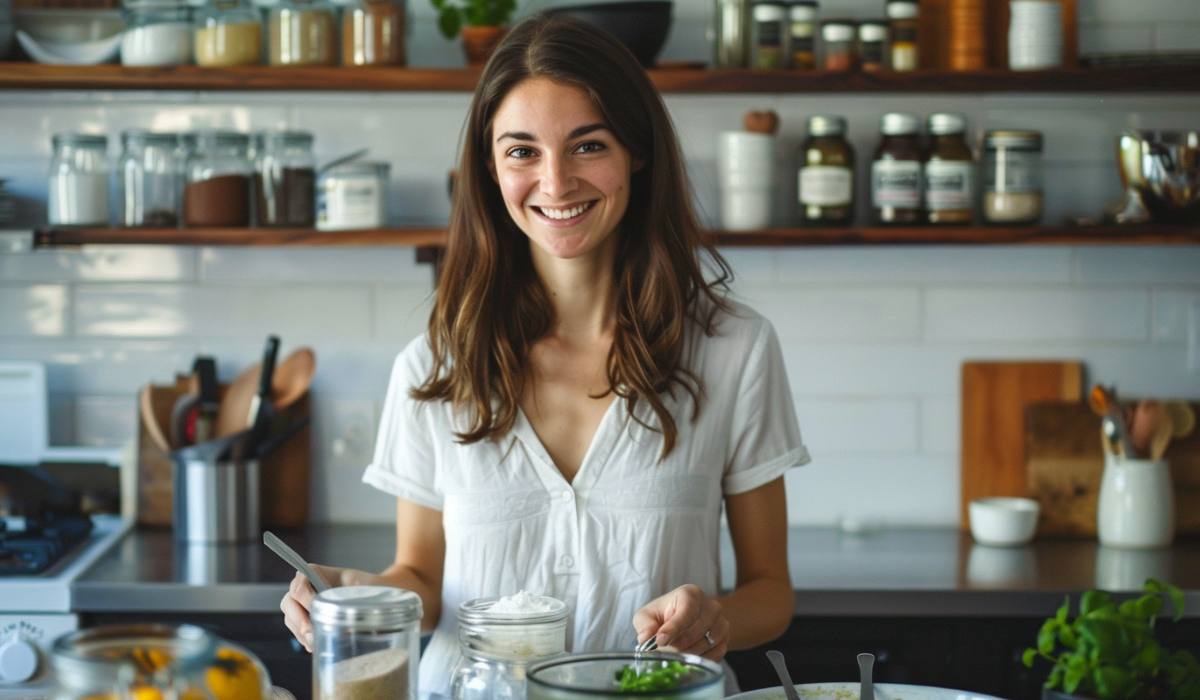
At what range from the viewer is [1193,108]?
3.04 m

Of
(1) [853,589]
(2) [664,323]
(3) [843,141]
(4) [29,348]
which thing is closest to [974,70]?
(3) [843,141]

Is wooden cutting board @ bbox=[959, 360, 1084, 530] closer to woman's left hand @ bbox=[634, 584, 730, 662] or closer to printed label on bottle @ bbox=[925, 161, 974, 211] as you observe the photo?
printed label on bottle @ bbox=[925, 161, 974, 211]

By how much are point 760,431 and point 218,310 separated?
1.63 meters

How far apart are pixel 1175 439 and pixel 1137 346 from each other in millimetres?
225

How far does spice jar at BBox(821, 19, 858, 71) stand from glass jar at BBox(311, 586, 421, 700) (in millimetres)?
1983

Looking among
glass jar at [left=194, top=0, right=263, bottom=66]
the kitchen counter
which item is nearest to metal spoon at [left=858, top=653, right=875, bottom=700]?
the kitchen counter

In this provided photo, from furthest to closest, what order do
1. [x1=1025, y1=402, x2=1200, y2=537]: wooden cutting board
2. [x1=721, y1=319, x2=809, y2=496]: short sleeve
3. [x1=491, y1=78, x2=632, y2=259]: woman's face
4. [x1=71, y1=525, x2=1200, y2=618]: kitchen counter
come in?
[x1=1025, y1=402, x2=1200, y2=537]: wooden cutting board → [x1=71, y1=525, x2=1200, y2=618]: kitchen counter → [x1=721, y1=319, x2=809, y2=496]: short sleeve → [x1=491, y1=78, x2=632, y2=259]: woman's face

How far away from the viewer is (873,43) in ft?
9.37

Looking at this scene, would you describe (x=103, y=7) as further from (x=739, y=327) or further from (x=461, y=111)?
(x=739, y=327)

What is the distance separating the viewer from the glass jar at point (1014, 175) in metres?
2.82

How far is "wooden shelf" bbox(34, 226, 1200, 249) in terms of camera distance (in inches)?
109

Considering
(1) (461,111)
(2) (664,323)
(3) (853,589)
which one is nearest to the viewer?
(2) (664,323)

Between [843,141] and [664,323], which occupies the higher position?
[843,141]

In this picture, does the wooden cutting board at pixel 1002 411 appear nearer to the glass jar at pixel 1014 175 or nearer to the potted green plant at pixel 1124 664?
the glass jar at pixel 1014 175
